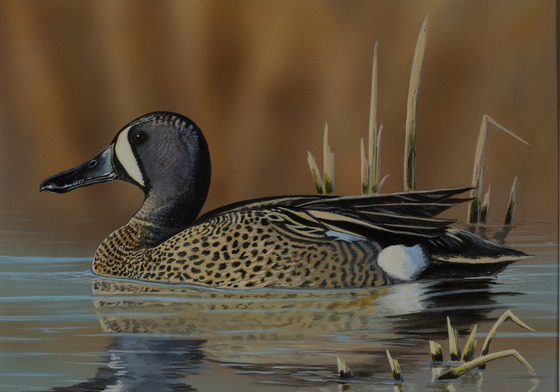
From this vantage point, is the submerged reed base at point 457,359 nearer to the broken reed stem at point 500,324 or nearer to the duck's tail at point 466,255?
the broken reed stem at point 500,324

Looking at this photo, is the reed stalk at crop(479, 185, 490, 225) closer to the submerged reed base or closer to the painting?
the painting

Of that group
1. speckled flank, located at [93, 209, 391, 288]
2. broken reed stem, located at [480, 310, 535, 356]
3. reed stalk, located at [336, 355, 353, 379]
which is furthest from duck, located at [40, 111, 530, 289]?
reed stalk, located at [336, 355, 353, 379]

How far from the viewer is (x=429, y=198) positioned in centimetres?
297

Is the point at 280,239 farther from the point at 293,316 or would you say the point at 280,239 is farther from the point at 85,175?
the point at 85,175

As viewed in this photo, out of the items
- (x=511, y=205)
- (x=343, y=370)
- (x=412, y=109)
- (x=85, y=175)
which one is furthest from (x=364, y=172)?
(x=85, y=175)

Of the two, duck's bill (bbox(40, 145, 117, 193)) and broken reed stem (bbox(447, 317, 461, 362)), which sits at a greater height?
duck's bill (bbox(40, 145, 117, 193))

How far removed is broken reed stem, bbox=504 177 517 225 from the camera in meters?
2.94

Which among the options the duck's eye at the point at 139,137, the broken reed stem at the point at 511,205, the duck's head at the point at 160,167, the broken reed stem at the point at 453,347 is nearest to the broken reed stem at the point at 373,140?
the broken reed stem at the point at 511,205

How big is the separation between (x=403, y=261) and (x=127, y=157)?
3.37 ft

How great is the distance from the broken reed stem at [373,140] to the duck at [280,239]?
6 centimetres

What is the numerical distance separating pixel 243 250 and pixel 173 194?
408mm

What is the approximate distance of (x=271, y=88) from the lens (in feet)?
10.1

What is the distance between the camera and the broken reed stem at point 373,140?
3027 mm

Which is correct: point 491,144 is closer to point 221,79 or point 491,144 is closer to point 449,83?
point 449,83
